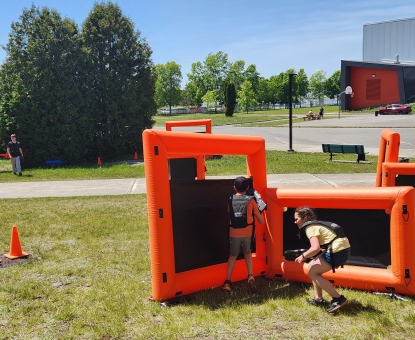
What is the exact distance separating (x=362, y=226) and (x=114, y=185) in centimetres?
1096

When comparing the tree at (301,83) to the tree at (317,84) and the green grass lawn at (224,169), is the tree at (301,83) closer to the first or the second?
the tree at (317,84)

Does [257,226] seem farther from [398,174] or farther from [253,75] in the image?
[253,75]

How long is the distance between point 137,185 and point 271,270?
9743 millimetres

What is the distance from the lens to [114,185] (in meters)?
15.7

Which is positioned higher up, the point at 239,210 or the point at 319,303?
the point at 239,210

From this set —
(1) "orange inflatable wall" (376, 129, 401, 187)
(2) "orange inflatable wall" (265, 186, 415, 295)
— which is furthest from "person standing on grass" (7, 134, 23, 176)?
(2) "orange inflatable wall" (265, 186, 415, 295)

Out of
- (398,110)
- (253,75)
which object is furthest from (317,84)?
(398,110)

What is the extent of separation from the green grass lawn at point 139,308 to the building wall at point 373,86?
202 ft

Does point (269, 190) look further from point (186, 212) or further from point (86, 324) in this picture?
point (86, 324)

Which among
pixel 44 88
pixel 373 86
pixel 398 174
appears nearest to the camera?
pixel 398 174

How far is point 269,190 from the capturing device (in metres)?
6.57

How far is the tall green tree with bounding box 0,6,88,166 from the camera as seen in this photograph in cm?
2131

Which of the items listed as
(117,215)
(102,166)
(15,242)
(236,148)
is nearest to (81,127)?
(102,166)

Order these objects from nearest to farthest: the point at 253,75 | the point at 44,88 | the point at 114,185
→ the point at 114,185
the point at 44,88
the point at 253,75
